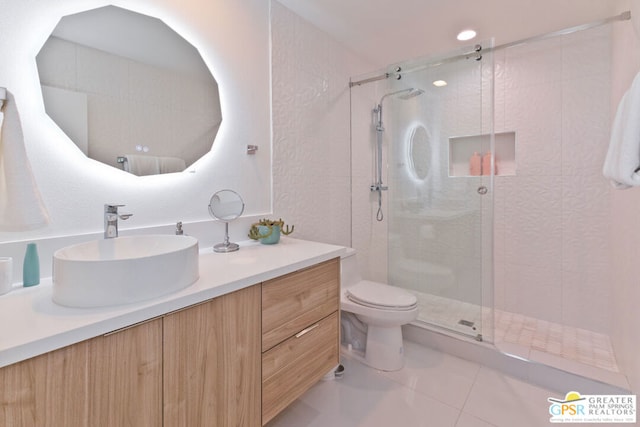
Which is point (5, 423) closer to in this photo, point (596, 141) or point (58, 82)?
point (58, 82)

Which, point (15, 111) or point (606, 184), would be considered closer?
point (15, 111)

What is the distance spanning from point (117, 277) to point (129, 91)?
2.97 ft

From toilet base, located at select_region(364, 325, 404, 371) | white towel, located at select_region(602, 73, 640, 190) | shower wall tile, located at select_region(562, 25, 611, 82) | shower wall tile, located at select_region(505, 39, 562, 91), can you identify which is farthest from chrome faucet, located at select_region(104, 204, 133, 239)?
shower wall tile, located at select_region(562, 25, 611, 82)

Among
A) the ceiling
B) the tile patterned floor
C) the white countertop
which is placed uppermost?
the ceiling

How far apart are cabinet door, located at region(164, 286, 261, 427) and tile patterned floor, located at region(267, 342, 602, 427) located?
0.58 meters

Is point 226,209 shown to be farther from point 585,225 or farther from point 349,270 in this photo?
point 585,225

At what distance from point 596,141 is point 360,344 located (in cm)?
227

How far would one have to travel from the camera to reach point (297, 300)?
4.01 ft

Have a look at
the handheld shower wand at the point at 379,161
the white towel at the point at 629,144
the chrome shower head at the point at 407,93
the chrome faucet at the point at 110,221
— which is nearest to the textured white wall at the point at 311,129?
the handheld shower wand at the point at 379,161

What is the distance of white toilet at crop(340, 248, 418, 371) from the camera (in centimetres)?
178

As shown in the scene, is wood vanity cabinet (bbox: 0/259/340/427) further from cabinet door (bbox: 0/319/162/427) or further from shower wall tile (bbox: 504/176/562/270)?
shower wall tile (bbox: 504/176/562/270)

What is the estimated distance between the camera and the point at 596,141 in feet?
7.04

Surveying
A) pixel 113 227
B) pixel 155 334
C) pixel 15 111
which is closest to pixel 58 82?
pixel 15 111

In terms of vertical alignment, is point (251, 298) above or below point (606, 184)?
below
